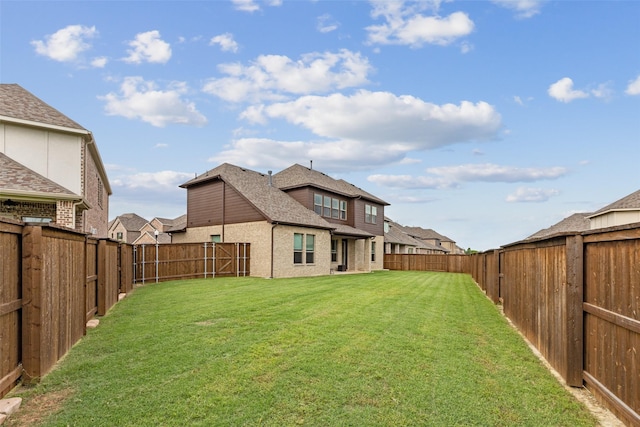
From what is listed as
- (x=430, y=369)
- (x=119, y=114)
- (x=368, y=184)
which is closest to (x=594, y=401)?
(x=430, y=369)

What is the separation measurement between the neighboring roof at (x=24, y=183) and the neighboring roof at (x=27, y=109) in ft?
5.80

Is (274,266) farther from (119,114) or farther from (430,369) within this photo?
(430,369)

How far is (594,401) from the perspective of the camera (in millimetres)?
4301

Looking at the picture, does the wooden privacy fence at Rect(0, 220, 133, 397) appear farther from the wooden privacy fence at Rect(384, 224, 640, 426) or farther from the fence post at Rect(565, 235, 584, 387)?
the fence post at Rect(565, 235, 584, 387)

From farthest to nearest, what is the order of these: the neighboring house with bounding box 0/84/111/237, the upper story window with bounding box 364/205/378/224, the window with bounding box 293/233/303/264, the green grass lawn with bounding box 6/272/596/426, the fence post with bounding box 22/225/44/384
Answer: the upper story window with bounding box 364/205/378/224 → the window with bounding box 293/233/303/264 → the neighboring house with bounding box 0/84/111/237 → the fence post with bounding box 22/225/44/384 → the green grass lawn with bounding box 6/272/596/426

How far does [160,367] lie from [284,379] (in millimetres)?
1746

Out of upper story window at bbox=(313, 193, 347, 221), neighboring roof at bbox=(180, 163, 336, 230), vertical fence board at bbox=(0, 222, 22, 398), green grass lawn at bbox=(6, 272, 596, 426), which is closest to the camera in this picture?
green grass lawn at bbox=(6, 272, 596, 426)

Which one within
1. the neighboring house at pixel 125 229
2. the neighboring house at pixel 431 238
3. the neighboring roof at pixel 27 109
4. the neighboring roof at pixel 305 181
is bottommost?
the neighboring house at pixel 431 238

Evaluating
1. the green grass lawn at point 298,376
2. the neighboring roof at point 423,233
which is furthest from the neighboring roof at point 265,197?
the neighboring roof at point 423,233

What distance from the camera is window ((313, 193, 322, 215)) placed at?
27.1m

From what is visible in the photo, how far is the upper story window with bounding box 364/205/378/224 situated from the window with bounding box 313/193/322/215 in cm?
622

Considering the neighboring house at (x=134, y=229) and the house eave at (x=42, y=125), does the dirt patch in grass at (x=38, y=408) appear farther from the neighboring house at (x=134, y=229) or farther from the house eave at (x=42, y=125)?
the neighboring house at (x=134, y=229)

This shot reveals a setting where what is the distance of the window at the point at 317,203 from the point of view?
88.8ft

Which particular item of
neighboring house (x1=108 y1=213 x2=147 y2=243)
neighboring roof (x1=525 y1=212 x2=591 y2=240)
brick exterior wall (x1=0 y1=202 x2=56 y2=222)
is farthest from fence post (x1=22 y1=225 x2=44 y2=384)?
neighboring house (x1=108 y1=213 x2=147 y2=243)
